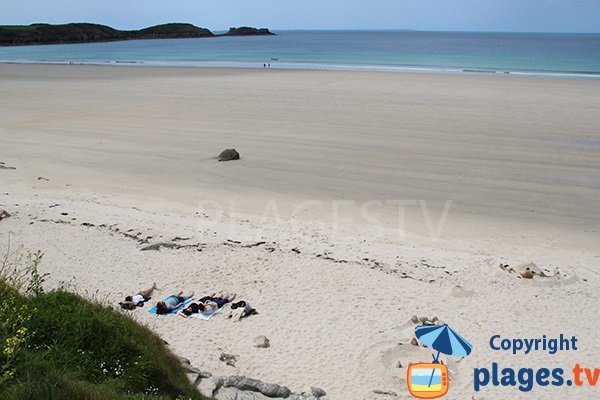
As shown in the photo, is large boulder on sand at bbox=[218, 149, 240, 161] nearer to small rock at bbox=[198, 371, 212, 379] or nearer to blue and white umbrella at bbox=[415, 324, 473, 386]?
blue and white umbrella at bbox=[415, 324, 473, 386]

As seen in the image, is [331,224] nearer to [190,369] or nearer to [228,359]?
[228,359]

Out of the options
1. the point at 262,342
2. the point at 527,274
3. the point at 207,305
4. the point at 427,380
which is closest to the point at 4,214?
the point at 207,305

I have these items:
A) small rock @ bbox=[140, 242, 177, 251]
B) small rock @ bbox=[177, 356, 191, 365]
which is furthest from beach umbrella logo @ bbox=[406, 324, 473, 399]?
small rock @ bbox=[140, 242, 177, 251]

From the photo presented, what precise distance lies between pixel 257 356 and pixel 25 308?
249cm

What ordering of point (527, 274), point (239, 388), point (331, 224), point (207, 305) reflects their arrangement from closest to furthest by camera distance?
1. point (239, 388)
2. point (207, 305)
3. point (527, 274)
4. point (331, 224)

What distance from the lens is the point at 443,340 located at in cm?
658

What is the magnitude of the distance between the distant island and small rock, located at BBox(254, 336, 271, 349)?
108972 millimetres

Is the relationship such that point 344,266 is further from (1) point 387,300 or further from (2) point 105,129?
(2) point 105,129

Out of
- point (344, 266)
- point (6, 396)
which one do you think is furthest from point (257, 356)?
point (6, 396)

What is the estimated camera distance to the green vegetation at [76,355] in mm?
3932

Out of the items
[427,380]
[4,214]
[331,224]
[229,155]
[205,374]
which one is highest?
[229,155]

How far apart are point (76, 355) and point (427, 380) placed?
3258 mm

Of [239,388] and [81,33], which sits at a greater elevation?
[81,33]

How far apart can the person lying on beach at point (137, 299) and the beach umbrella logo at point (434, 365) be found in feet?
10.7
